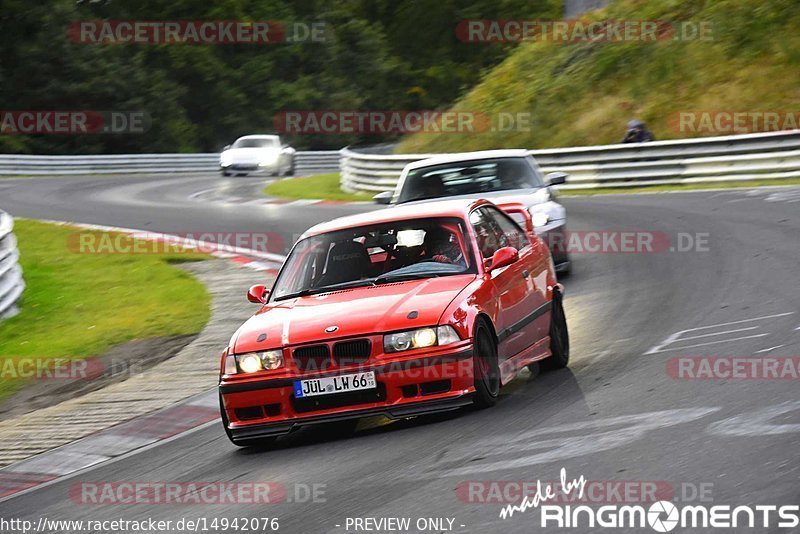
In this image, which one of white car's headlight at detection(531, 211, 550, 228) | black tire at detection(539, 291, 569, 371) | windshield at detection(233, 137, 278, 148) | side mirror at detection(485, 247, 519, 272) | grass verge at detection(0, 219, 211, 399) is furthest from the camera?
windshield at detection(233, 137, 278, 148)

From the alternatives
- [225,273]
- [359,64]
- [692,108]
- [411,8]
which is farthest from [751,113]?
[411,8]

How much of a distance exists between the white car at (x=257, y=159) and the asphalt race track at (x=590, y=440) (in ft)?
96.3

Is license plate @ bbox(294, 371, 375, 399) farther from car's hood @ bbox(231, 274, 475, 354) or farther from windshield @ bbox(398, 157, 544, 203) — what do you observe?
windshield @ bbox(398, 157, 544, 203)

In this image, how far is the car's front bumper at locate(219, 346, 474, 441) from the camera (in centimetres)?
786

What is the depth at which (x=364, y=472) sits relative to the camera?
7047 millimetres

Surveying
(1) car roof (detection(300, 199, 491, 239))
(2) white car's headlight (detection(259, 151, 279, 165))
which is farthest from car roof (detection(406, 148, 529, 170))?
(2) white car's headlight (detection(259, 151, 279, 165))

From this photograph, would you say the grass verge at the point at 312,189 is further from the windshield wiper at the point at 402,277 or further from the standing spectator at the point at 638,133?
the windshield wiper at the point at 402,277

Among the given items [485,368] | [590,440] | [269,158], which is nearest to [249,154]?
[269,158]

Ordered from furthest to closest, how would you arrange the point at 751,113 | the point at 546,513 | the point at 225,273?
the point at 751,113, the point at 225,273, the point at 546,513

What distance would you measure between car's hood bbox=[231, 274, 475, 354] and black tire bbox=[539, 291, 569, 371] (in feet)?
3.97

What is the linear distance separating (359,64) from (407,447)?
68.6m

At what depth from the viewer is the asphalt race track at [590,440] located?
242 inches

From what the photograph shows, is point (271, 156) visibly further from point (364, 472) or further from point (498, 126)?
point (364, 472)

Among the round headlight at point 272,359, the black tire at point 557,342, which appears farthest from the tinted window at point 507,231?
the round headlight at point 272,359
